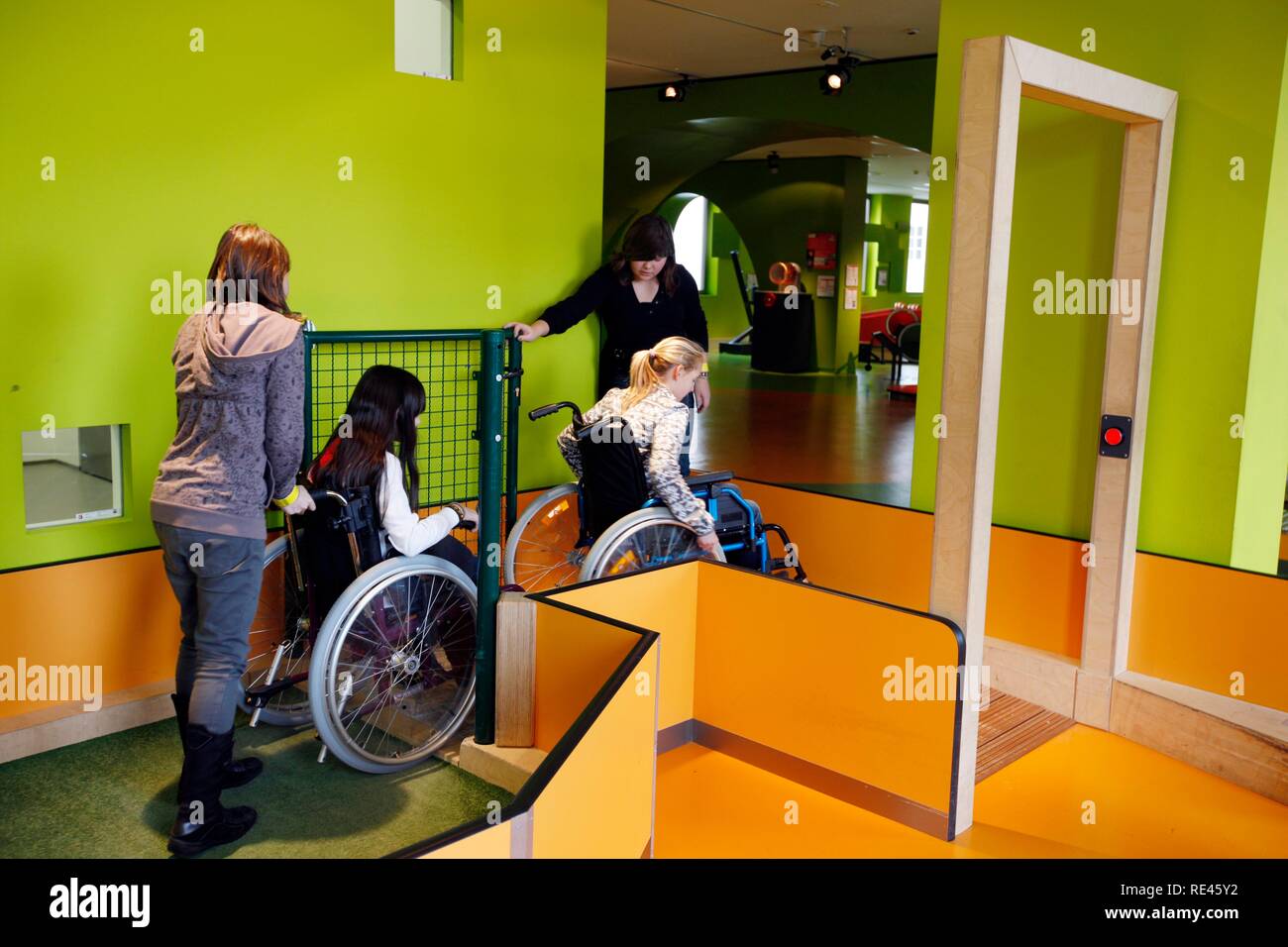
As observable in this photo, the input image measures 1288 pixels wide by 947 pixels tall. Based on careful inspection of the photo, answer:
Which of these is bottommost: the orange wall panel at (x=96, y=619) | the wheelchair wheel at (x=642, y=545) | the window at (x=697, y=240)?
the orange wall panel at (x=96, y=619)

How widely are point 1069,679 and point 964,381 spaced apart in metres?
1.60

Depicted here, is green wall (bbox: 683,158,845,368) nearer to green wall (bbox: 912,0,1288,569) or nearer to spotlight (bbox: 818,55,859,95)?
spotlight (bbox: 818,55,859,95)

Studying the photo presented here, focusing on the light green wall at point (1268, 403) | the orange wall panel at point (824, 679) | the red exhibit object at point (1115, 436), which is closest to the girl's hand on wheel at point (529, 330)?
the orange wall panel at point (824, 679)

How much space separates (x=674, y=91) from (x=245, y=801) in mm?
6944

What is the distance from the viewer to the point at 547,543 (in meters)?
4.32

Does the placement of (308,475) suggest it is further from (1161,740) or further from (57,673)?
(1161,740)

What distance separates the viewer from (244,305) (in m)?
2.71

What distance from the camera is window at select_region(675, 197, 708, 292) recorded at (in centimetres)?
2059

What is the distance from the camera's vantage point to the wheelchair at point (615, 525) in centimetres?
373

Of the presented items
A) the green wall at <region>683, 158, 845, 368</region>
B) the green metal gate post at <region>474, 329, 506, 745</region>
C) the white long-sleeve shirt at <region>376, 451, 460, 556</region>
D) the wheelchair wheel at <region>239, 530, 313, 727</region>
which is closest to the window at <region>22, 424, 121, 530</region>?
the wheelchair wheel at <region>239, 530, 313, 727</region>

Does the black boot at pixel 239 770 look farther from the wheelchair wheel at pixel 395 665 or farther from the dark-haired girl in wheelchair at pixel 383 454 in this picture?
the dark-haired girl in wheelchair at pixel 383 454

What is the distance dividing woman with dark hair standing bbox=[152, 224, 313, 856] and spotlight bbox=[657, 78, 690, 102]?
641cm

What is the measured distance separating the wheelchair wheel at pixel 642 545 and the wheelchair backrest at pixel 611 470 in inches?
3.4

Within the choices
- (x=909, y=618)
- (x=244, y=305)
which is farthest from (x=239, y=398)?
(x=909, y=618)
